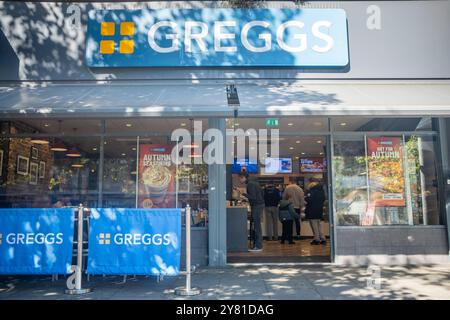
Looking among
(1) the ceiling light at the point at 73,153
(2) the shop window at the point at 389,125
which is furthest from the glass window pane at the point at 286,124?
(1) the ceiling light at the point at 73,153

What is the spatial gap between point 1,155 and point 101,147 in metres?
2.10

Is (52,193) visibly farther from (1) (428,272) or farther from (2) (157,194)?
(1) (428,272)

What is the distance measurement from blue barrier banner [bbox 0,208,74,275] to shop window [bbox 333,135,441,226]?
5361 mm

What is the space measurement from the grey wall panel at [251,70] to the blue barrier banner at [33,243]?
12.0ft

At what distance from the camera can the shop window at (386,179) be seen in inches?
337

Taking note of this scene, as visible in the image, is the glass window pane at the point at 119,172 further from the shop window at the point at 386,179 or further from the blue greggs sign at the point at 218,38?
the shop window at the point at 386,179

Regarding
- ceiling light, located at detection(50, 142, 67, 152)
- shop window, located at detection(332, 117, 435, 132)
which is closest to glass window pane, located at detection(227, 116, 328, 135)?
shop window, located at detection(332, 117, 435, 132)

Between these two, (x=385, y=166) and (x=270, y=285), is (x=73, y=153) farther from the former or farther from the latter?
(x=385, y=166)

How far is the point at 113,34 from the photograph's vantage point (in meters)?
8.54

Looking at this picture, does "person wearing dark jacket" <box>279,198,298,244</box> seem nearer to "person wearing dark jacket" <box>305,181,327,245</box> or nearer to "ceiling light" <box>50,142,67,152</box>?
"person wearing dark jacket" <box>305,181,327,245</box>

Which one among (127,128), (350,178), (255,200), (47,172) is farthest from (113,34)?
(350,178)

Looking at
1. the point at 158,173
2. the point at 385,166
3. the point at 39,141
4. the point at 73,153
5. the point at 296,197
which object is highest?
the point at 39,141

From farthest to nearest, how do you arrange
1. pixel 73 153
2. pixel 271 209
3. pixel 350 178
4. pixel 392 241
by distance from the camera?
pixel 271 209 < pixel 350 178 < pixel 73 153 < pixel 392 241

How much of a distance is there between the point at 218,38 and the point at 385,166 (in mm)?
4429
